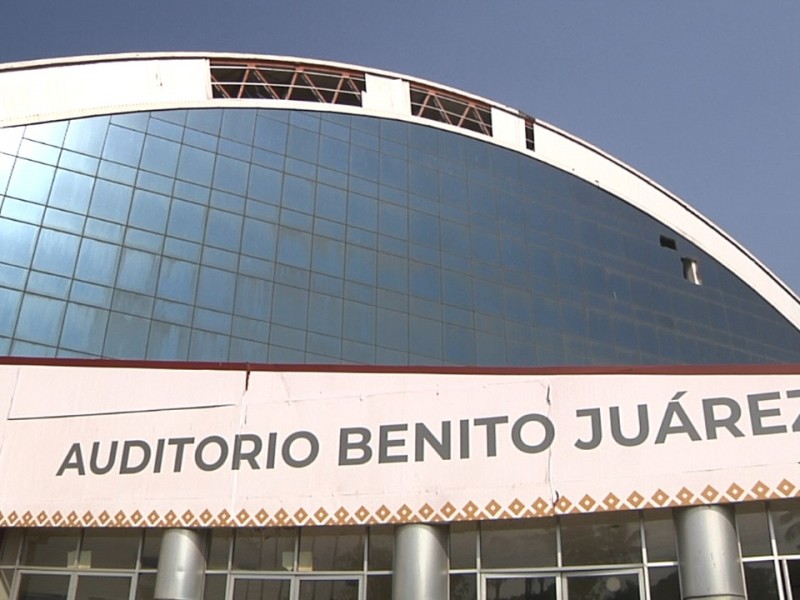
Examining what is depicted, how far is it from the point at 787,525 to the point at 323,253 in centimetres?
2305

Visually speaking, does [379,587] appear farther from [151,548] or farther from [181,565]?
[151,548]

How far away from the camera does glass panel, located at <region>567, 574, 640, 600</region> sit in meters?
14.0

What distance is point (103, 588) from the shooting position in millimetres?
16203

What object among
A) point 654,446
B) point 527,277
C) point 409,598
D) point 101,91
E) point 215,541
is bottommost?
point 409,598

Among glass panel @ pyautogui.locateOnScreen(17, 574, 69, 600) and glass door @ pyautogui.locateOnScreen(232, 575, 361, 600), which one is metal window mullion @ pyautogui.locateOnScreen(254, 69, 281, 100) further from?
glass door @ pyautogui.locateOnScreen(232, 575, 361, 600)

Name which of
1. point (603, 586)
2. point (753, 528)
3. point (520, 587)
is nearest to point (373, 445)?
point (520, 587)

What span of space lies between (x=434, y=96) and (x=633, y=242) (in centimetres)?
1175

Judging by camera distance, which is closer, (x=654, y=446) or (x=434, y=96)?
(x=654, y=446)

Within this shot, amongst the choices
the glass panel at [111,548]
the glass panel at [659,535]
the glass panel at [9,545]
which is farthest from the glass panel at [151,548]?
the glass panel at [659,535]

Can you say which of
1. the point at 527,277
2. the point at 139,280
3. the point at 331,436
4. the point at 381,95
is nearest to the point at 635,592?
the point at 331,436

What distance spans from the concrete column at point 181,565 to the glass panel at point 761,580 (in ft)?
29.3

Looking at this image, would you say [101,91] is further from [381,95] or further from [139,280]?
[381,95]

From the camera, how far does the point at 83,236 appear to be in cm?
3006

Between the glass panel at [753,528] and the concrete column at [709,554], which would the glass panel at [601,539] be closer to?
the concrete column at [709,554]
